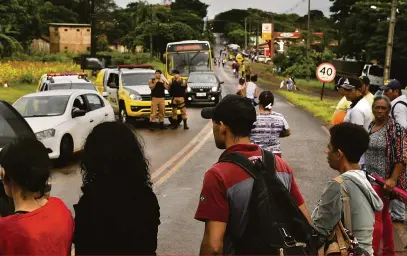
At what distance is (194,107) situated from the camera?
88.6 ft

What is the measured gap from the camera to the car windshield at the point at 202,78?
27.7 meters

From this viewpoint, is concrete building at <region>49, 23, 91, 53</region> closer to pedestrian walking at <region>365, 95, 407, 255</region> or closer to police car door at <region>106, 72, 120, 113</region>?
police car door at <region>106, 72, 120, 113</region>

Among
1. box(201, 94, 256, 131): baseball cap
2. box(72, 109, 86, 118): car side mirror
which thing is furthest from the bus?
box(201, 94, 256, 131): baseball cap

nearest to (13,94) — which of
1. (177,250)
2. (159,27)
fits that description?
(177,250)

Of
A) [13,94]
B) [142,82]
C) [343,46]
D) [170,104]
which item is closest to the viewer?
[170,104]

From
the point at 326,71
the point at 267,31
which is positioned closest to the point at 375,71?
the point at 326,71

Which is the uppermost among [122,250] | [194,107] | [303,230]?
[303,230]

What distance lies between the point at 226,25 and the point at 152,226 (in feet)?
599

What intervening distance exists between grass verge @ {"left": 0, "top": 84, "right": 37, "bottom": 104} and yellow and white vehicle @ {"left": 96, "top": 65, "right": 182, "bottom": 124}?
24.3ft

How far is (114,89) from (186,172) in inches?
391

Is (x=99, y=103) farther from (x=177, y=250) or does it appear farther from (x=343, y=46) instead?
(x=343, y=46)

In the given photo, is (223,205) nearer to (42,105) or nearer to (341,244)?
(341,244)

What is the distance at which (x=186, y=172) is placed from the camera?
11492 mm

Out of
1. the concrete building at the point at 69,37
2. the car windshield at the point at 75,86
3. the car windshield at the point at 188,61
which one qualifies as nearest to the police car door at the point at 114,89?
the car windshield at the point at 75,86
